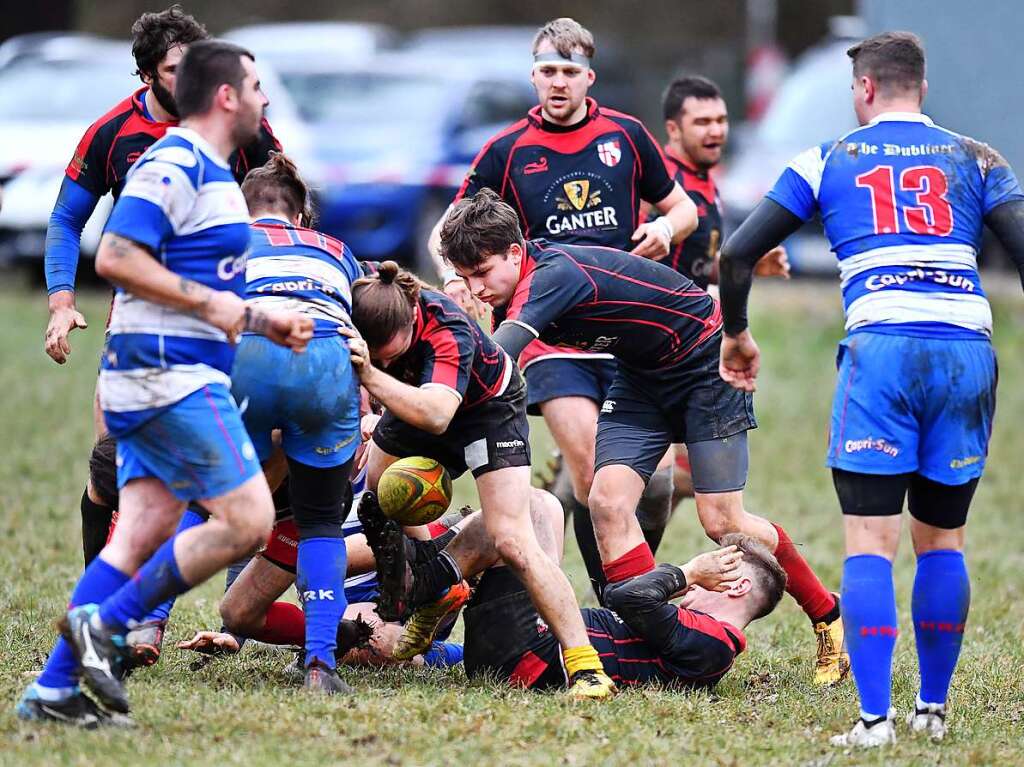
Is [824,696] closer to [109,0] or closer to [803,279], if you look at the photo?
[803,279]

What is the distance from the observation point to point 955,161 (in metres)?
4.96

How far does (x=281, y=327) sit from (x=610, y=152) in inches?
115

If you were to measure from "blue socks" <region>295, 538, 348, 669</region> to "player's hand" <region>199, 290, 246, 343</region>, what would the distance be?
1.09m

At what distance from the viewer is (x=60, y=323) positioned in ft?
20.2

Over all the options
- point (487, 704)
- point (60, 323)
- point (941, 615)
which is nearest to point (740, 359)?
point (941, 615)

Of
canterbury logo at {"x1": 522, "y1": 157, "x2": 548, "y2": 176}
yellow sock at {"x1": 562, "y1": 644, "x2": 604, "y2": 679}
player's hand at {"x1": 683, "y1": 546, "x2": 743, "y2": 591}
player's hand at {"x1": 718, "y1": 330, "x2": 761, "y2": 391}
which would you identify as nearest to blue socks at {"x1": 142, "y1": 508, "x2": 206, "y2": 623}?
yellow sock at {"x1": 562, "y1": 644, "x2": 604, "y2": 679}

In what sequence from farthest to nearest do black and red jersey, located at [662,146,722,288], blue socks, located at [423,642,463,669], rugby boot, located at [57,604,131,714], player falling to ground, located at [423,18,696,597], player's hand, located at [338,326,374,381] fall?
black and red jersey, located at [662,146,722,288]
player falling to ground, located at [423,18,696,597]
blue socks, located at [423,642,463,669]
player's hand, located at [338,326,374,381]
rugby boot, located at [57,604,131,714]

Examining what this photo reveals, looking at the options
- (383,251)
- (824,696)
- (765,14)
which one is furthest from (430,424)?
(765,14)

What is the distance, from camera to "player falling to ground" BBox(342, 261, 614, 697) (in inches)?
204

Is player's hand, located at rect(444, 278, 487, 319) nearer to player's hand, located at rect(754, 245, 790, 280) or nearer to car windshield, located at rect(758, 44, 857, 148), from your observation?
player's hand, located at rect(754, 245, 790, 280)

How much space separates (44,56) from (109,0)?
1962 cm

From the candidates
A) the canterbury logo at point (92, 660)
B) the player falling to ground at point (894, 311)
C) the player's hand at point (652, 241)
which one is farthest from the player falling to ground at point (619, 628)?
the canterbury logo at point (92, 660)

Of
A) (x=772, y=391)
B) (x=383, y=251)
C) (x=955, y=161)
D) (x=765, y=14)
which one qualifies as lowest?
(x=772, y=391)

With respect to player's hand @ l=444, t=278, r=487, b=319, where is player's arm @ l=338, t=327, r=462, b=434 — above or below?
below
